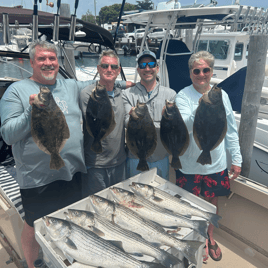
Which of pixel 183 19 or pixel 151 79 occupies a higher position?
pixel 183 19

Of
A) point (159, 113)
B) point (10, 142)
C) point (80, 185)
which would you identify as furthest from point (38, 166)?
point (159, 113)

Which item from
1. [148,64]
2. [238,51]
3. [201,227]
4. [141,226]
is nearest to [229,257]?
[201,227]

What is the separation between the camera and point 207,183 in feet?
8.41

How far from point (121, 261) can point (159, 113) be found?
62.6 inches

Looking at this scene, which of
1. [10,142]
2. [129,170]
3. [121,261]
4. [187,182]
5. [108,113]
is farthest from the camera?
[129,170]

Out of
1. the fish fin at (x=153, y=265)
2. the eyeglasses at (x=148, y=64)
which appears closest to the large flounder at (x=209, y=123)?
the eyeglasses at (x=148, y=64)

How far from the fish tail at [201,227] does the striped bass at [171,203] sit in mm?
107

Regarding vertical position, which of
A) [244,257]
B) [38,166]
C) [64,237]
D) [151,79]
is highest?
[151,79]

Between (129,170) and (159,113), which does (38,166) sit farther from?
(159,113)

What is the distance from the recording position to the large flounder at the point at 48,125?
5.84 ft

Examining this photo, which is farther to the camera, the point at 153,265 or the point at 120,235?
the point at 120,235

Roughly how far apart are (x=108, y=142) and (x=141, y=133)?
45 cm

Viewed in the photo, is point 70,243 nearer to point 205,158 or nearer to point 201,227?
point 201,227

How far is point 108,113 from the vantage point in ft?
7.12
